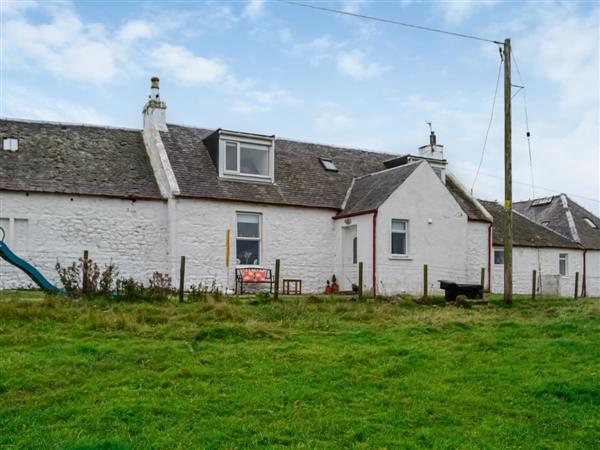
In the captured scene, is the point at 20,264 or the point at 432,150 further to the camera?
the point at 432,150

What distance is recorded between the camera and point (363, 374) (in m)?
8.81

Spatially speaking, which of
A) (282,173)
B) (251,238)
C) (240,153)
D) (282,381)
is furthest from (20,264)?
(282,173)

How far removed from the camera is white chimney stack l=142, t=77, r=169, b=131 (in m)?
24.6

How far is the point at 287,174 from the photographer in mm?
25328

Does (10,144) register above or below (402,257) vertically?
above

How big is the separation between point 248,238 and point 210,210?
6.05 feet

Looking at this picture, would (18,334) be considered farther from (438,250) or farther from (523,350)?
(438,250)

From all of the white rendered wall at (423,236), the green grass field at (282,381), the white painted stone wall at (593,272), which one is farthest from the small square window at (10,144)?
the white painted stone wall at (593,272)

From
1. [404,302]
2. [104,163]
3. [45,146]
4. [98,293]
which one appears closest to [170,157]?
[104,163]

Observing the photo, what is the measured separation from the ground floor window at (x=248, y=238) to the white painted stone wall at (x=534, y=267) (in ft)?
37.9

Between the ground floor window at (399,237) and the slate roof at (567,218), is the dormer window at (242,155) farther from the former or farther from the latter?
the slate roof at (567,218)

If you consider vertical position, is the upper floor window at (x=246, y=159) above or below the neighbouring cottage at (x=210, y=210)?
above

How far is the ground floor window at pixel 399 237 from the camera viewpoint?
76.6ft

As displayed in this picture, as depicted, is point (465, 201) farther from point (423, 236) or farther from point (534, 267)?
point (534, 267)
